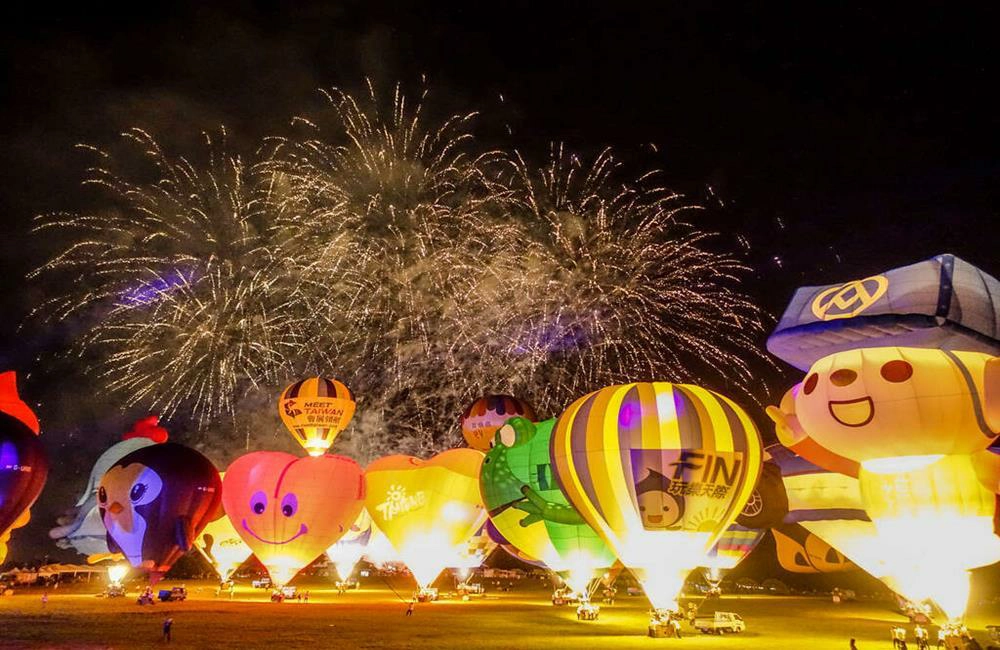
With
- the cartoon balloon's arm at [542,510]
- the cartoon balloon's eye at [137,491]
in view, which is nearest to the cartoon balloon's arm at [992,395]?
the cartoon balloon's arm at [542,510]

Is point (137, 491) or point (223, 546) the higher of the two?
point (137, 491)

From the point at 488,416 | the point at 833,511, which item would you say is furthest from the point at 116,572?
the point at 833,511

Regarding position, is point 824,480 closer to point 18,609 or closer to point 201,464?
point 201,464

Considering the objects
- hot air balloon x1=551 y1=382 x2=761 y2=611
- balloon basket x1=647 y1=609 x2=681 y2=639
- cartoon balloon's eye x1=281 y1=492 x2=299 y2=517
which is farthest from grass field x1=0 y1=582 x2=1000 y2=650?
cartoon balloon's eye x1=281 y1=492 x2=299 y2=517

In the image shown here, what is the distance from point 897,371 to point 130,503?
19.1m

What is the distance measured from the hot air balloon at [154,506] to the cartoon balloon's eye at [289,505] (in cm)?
216

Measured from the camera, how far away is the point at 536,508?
69.7 feet

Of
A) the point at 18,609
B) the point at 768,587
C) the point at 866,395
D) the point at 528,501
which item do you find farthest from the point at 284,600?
the point at 768,587

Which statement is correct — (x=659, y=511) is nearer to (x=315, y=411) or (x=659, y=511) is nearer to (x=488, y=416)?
(x=315, y=411)

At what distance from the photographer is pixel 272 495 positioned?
24375 mm

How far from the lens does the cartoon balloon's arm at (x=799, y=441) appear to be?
16500 mm

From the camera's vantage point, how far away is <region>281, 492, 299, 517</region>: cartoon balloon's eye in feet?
79.7

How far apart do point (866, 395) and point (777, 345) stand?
3.33 m

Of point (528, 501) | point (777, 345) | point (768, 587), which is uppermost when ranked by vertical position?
point (777, 345)
